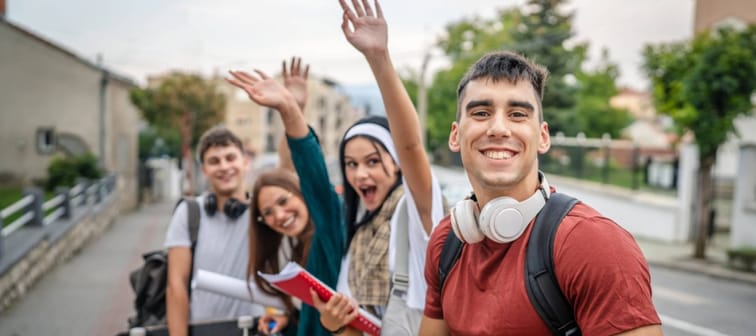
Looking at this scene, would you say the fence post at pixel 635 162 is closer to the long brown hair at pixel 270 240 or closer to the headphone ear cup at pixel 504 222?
the long brown hair at pixel 270 240

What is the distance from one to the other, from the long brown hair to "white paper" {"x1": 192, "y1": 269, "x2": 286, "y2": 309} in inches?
1.0

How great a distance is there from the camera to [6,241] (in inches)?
375

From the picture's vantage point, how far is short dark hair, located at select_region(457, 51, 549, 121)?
1613 mm

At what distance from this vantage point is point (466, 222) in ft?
5.17

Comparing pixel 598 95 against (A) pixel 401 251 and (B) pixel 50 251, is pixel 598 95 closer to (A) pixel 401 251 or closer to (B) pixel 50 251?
(B) pixel 50 251

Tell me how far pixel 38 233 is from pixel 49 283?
771 mm

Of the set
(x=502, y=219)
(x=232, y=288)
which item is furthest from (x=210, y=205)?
(x=502, y=219)

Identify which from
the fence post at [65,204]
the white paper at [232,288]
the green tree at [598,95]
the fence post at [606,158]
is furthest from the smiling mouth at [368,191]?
the green tree at [598,95]

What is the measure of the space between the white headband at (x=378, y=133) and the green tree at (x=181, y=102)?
28239 millimetres

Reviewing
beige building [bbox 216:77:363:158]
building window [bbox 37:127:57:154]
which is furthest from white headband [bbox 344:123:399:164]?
beige building [bbox 216:77:363:158]

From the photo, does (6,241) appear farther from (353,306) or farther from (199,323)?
(353,306)

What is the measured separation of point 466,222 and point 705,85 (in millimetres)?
12345

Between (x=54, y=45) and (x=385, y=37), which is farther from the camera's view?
(x=54, y=45)

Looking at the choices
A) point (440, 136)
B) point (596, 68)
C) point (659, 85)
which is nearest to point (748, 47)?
point (659, 85)
